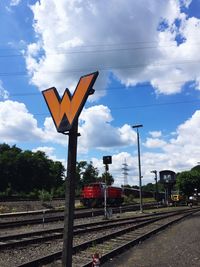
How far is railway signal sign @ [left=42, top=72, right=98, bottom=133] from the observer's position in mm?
5332

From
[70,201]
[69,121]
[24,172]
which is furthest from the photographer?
[24,172]

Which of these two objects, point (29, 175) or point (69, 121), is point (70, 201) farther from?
point (29, 175)

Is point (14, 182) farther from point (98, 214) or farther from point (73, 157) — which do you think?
point (73, 157)

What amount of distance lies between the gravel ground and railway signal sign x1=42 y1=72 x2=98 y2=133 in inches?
250

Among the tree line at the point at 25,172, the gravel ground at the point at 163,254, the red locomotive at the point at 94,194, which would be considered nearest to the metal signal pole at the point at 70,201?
the gravel ground at the point at 163,254

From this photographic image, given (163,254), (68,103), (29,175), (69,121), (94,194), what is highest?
(29,175)

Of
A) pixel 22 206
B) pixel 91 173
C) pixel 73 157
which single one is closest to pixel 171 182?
pixel 22 206

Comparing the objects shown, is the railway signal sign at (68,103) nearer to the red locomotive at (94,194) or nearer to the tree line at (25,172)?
the red locomotive at (94,194)

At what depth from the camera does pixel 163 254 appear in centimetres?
1259

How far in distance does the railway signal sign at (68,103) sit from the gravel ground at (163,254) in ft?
20.8

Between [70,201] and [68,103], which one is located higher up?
[68,103]

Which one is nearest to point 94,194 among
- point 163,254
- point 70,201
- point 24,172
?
point 163,254

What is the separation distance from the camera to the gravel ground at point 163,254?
10953 millimetres

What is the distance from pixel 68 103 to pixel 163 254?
27.8ft
